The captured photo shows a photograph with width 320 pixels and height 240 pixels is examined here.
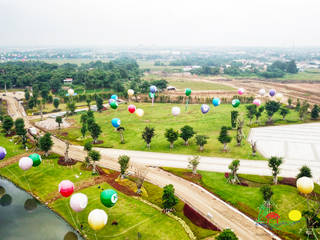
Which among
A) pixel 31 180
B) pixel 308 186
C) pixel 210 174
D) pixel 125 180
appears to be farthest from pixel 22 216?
pixel 308 186

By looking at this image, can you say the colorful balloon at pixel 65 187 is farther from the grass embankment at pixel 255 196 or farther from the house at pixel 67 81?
the house at pixel 67 81

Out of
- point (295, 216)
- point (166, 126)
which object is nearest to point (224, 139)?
point (166, 126)

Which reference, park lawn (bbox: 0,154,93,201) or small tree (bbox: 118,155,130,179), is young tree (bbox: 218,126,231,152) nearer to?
small tree (bbox: 118,155,130,179)

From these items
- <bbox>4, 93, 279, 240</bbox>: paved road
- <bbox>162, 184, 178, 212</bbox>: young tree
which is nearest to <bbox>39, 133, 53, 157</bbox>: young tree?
<bbox>4, 93, 279, 240</bbox>: paved road

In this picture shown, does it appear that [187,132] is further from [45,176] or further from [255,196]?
[45,176]

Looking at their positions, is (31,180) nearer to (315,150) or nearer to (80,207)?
(80,207)

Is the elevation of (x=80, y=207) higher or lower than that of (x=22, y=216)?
higher

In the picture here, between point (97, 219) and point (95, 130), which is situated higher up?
point (95, 130)

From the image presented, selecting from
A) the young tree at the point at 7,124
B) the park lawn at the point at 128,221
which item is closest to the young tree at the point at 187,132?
the park lawn at the point at 128,221
